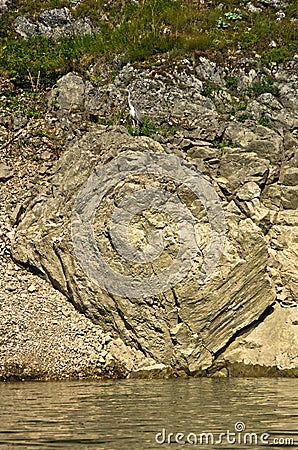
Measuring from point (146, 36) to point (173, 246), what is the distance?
10.0 metres

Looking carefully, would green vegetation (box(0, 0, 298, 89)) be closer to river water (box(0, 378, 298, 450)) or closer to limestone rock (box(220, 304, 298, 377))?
limestone rock (box(220, 304, 298, 377))

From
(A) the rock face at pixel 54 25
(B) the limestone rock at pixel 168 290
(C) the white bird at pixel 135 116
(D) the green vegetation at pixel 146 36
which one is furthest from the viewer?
(A) the rock face at pixel 54 25

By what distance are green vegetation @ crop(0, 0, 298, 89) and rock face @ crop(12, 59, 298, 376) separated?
4.81 metres

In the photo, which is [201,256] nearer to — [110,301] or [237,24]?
[110,301]

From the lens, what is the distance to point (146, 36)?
22.3 m

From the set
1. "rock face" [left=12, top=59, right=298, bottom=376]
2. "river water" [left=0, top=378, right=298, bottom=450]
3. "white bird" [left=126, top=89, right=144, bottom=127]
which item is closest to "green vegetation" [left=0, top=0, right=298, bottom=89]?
"white bird" [left=126, top=89, right=144, bottom=127]

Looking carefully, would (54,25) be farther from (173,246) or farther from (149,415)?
(149,415)

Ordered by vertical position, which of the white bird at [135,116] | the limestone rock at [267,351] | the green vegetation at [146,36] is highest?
the green vegetation at [146,36]

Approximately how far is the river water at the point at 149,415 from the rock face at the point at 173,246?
156cm

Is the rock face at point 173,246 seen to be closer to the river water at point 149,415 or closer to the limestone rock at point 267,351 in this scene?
the limestone rock at point 267,351

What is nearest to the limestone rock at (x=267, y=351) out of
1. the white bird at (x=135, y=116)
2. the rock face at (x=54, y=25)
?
the white bird at (x=135, y=116)

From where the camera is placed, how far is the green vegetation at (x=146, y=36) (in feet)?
70.4

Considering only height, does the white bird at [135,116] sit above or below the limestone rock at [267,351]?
above

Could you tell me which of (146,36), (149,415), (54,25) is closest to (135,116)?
(146,36)
